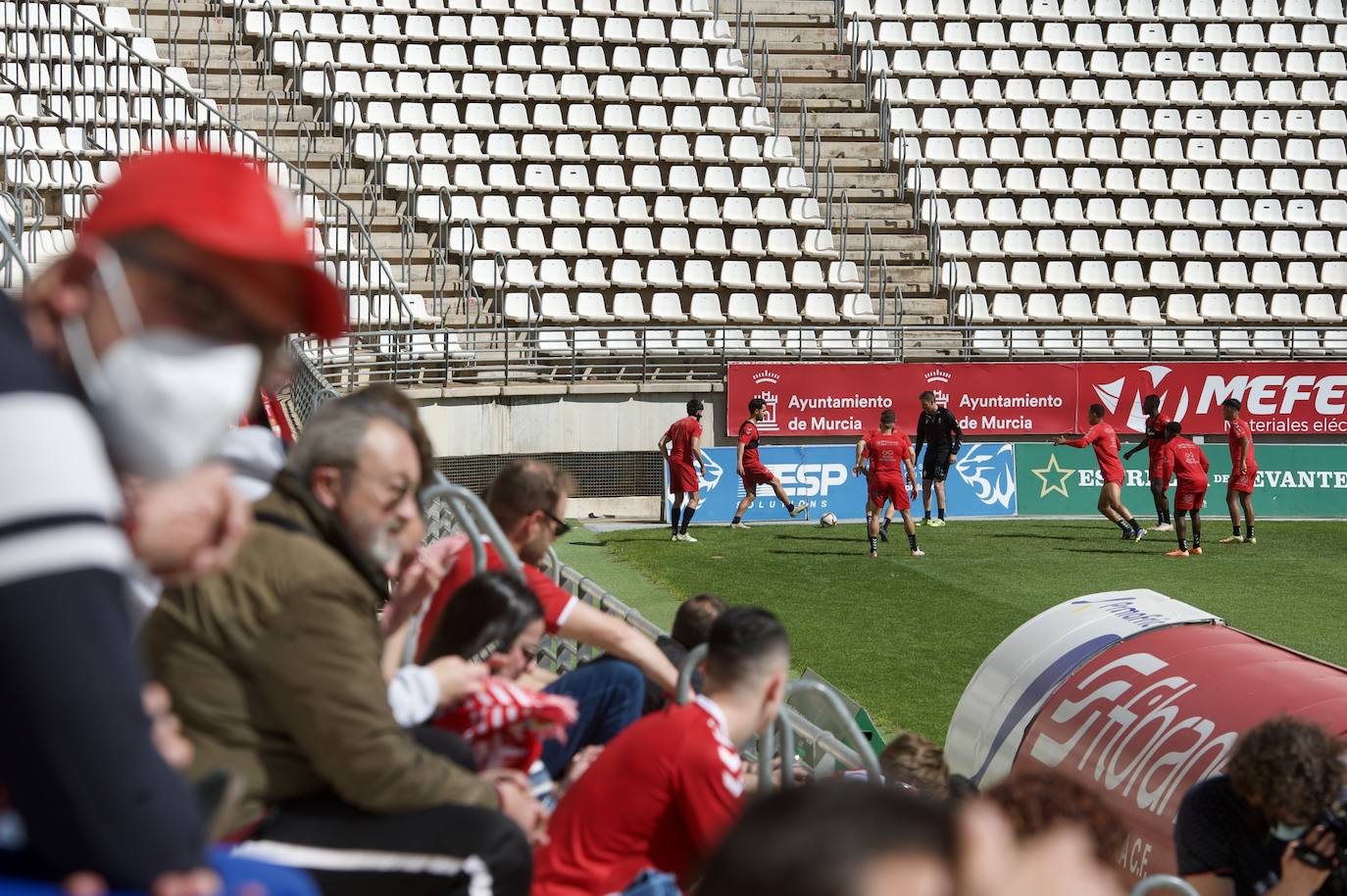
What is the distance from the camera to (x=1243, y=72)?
26.5 m

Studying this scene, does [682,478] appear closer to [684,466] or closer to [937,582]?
[684,466]

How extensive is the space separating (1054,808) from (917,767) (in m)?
2.30

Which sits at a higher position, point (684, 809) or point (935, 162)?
point (935, 162)

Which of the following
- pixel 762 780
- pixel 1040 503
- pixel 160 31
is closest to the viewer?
pixel 762 780

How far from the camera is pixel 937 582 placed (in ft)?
52.4

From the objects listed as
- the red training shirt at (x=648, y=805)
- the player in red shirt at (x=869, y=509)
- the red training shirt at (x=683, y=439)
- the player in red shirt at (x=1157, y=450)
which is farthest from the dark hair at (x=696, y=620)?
the player in red shirt at (x=1157, y=450)

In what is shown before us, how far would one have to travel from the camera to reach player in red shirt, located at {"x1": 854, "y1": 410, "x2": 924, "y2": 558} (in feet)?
58.2

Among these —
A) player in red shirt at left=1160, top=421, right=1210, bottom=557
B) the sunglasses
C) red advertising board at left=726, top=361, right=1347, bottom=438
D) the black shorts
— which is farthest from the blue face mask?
red advertising board at left=726, top=361, right=1347, bottom=438

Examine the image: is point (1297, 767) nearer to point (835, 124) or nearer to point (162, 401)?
point (162, 401)

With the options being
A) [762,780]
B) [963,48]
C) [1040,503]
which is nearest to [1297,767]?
[762,780]

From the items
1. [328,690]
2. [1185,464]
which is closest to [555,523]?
[328,690]

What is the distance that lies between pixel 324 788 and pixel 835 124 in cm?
2358

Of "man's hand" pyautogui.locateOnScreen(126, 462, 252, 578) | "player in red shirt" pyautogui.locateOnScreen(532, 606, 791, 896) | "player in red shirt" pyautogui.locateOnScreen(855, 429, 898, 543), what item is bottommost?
"player in red shirt" pyautogui.locateOnScreen(855, 429, 898, 543)

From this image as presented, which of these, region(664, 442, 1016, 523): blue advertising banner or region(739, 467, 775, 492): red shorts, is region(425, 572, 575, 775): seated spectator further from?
region(664, 442, 1016, 523): blue advertising banner
